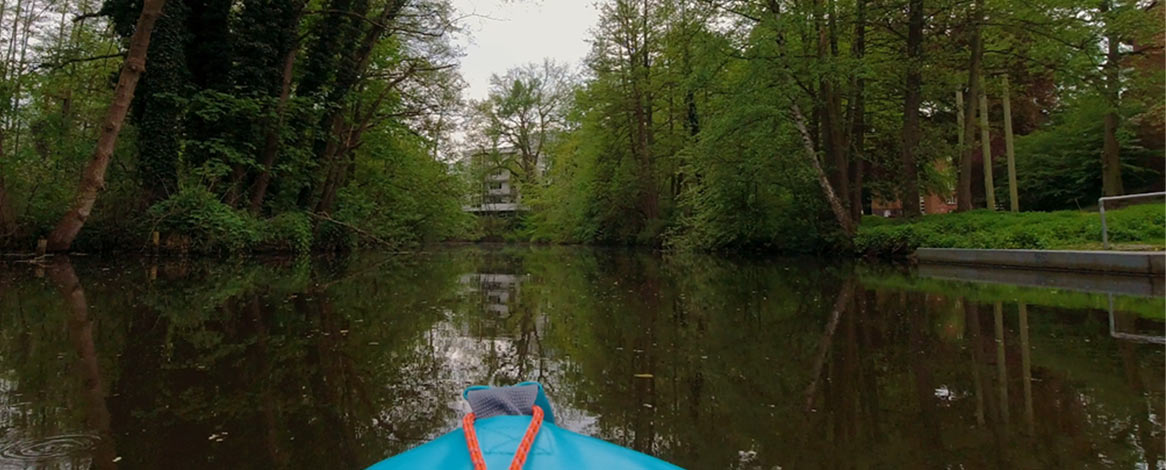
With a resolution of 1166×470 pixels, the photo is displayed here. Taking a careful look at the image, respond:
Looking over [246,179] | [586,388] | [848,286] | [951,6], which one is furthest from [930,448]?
[246,179]

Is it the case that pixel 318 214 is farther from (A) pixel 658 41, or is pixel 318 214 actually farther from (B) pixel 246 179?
(A) pixel 658 41

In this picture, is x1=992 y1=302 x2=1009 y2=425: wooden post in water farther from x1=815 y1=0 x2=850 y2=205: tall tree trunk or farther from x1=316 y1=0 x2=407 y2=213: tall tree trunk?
x1=316 y1=0 x2=407 y2=213: tall tree trunk

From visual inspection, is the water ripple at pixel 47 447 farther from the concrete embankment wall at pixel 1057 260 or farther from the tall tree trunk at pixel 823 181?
the tall tree trunk at pixel 823 181

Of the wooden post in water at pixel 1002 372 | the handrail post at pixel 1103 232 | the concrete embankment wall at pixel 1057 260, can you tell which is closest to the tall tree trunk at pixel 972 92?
the concrete embankment wall at pixel 1057 260

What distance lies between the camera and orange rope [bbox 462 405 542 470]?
1.15 m

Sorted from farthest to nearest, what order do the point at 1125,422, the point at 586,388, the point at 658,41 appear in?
the point at 658,41 → the point at 586,388 → the point at 1125,422

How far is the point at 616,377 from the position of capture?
12.6 ft

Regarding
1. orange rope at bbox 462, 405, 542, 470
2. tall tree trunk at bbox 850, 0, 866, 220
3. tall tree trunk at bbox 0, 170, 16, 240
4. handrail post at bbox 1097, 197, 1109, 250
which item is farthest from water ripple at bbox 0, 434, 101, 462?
tall tree trunk at bbox 850, 0, 866, 220

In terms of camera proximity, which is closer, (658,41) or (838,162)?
(838,162)

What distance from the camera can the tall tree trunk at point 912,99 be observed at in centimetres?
1520

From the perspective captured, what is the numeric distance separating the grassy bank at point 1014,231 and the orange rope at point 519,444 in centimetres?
1170

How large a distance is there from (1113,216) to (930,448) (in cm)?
1091

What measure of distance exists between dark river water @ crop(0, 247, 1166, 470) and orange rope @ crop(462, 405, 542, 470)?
4.50ft

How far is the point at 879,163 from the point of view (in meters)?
20.0
